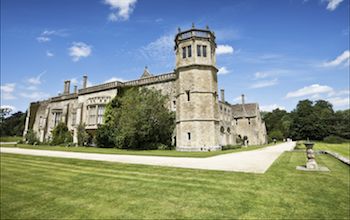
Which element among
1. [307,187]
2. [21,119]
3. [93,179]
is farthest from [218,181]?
[21,119]

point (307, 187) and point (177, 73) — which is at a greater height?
point (177, 73)

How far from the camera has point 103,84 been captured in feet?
93.8

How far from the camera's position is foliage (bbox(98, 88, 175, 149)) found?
2058 cm

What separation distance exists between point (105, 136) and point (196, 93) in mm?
12354

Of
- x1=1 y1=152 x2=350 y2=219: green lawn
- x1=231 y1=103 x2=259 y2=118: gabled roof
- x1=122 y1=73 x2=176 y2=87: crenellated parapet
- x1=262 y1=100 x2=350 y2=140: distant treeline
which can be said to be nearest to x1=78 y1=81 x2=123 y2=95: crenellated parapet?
A: x1=122 y1=73 x2=176 y2=87: crenellated parapet

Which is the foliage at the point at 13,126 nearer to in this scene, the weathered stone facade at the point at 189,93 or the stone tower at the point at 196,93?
the weathered stone facade at the point at 189,93

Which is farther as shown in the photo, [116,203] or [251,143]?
[251,143]

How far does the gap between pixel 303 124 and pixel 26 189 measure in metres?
65.0

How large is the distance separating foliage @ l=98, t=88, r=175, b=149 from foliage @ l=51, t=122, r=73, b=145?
10.8 metres

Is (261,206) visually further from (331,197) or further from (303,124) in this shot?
(303,124)

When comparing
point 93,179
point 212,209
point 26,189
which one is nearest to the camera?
point 212,209

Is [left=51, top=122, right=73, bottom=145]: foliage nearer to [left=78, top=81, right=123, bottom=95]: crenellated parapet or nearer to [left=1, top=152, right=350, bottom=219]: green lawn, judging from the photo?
[left=78, top=81, right=123, bottom=95]: crenellated parapet

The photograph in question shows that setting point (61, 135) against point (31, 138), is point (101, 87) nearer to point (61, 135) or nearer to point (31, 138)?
point (61, 135)

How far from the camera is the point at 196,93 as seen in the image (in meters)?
21.0
